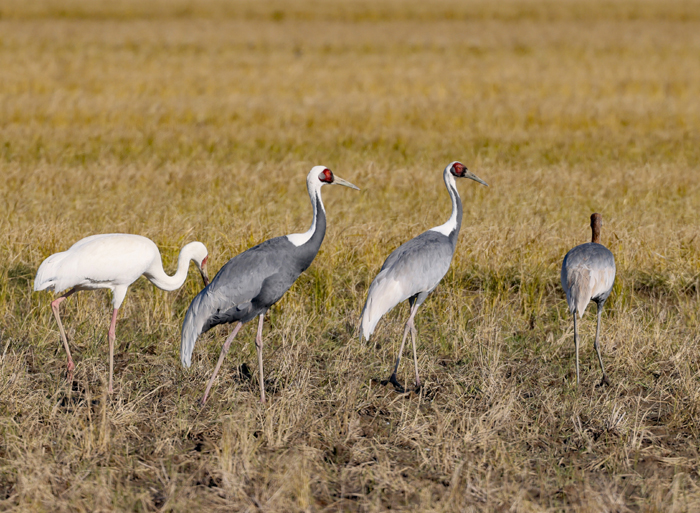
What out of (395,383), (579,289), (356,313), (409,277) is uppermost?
(409,277)

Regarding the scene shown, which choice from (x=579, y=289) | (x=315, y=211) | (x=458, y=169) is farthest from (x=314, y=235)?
(x=579, y=289)

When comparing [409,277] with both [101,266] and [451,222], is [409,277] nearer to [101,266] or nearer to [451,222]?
[451,222]

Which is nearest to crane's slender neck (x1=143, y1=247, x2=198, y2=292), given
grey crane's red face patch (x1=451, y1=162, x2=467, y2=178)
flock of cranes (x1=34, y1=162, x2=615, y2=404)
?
flock of cranes (x1=34, y1=162, x2=615, y2=404)

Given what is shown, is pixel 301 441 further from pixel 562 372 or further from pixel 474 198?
pixel 474 198

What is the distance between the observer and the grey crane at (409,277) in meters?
5.87

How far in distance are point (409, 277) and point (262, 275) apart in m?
1.07

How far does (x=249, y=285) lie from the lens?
18.7ft

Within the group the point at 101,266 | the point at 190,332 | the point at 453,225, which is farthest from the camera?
the point at 453,225

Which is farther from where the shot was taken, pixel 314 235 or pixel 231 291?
pixel 314 235

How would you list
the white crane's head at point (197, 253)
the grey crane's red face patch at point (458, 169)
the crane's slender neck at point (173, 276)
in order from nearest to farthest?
the crane's slender neck at point (173, 276), the white crane's head at point (197, 253), the grey crane's red face patch at point (458, 169)

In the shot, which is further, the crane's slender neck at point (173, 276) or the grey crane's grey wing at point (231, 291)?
the crane's slender neck at point (173, 276)

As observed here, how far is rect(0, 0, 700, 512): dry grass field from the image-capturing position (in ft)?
14.5

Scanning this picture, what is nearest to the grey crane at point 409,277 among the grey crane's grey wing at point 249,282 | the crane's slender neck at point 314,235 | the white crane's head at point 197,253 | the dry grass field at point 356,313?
the dry grass field at point 356,313

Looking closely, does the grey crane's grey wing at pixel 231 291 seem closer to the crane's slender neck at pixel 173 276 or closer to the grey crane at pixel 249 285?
the grey crane at pixel 249 285
